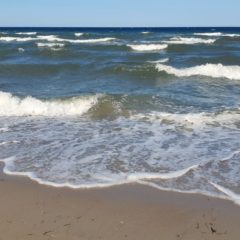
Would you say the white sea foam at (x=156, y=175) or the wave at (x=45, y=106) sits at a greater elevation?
the white sea foam at (x=156, y=175)

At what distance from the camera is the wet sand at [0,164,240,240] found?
4293 mm

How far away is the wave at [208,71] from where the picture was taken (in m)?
16.9

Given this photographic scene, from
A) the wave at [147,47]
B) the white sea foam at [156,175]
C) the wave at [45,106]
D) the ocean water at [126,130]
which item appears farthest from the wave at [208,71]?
the wave at [147,47]

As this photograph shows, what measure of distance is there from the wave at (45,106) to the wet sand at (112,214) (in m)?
5.02

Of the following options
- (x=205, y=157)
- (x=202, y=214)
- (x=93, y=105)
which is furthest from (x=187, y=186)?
(x=93, y=105)

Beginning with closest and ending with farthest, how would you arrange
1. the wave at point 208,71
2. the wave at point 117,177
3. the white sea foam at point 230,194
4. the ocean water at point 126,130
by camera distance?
the white sea foam at point 230,194, the wave at point 117,177, the ocean water at point 126,130, the wave at point 208,71

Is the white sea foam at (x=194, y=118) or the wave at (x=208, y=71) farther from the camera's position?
the wave at (x=208, y=71)

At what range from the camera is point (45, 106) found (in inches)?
436

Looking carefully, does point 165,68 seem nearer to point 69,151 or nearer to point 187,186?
point 69,151

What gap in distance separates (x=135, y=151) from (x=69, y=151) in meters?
0.95

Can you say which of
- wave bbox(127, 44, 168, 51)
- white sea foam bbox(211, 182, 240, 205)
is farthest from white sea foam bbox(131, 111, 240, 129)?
wave bbox(127, 44, 168, 51)

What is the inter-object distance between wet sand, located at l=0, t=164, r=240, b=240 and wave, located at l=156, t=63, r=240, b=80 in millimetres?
11759

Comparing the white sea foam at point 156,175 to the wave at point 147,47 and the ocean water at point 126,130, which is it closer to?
the ocean water at point 126,130

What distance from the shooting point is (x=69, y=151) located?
23.7 ft
